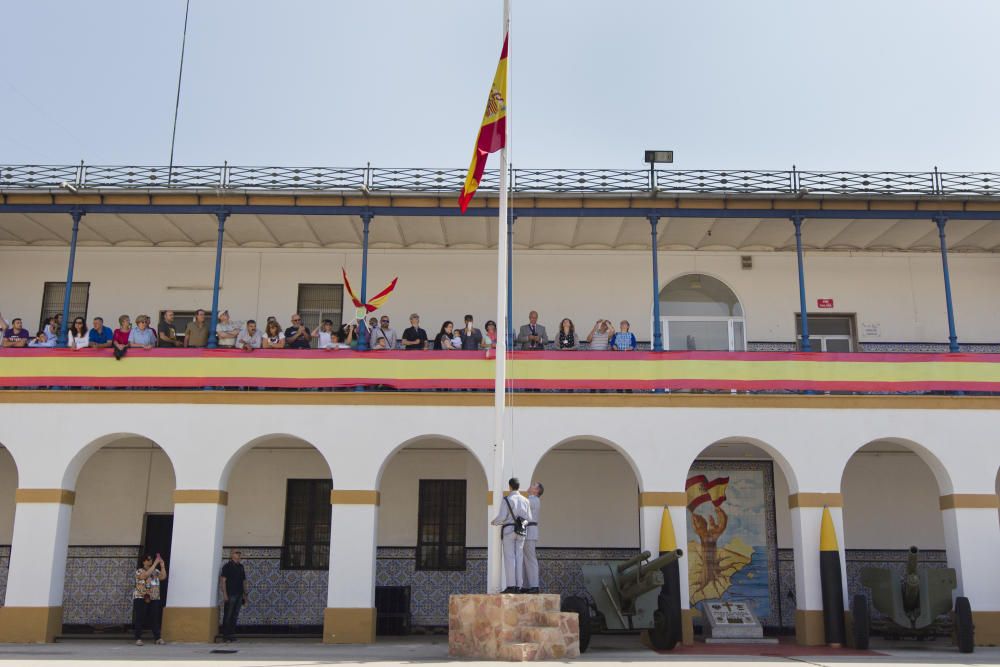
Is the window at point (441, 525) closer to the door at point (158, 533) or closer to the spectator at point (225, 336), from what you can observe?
the spectator at point (225, 336)

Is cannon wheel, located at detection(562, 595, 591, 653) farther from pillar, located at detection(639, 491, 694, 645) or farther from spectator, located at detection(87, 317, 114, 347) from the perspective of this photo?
spectator, located at detection(87, 317, 114, 347)

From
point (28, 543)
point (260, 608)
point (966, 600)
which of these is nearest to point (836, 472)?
point (966, 600)

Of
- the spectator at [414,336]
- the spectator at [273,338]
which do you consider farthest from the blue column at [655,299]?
the spectator at [273,338]

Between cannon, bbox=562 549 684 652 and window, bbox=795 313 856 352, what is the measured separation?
7.80m

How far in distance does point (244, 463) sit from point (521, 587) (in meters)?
8.96

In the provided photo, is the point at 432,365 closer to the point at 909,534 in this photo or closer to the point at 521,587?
the point at 521,587

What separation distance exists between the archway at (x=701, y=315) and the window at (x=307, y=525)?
8590 millimetres

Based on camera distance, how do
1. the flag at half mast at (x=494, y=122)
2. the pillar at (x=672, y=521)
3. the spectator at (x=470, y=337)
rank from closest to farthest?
the flag at half mast at (x=494, y=122), the pillar at (x=672, y=521), the spectator at (x=470, y=337)

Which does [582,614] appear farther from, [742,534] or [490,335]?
[490,335]

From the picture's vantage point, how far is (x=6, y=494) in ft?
68.8

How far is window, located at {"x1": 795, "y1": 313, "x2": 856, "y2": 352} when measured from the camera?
2236 cm

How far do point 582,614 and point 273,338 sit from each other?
8332 millimetres

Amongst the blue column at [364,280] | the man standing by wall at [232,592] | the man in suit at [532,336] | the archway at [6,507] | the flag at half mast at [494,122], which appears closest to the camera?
the flag at half mast at [494,122]

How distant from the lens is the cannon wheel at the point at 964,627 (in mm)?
16391
